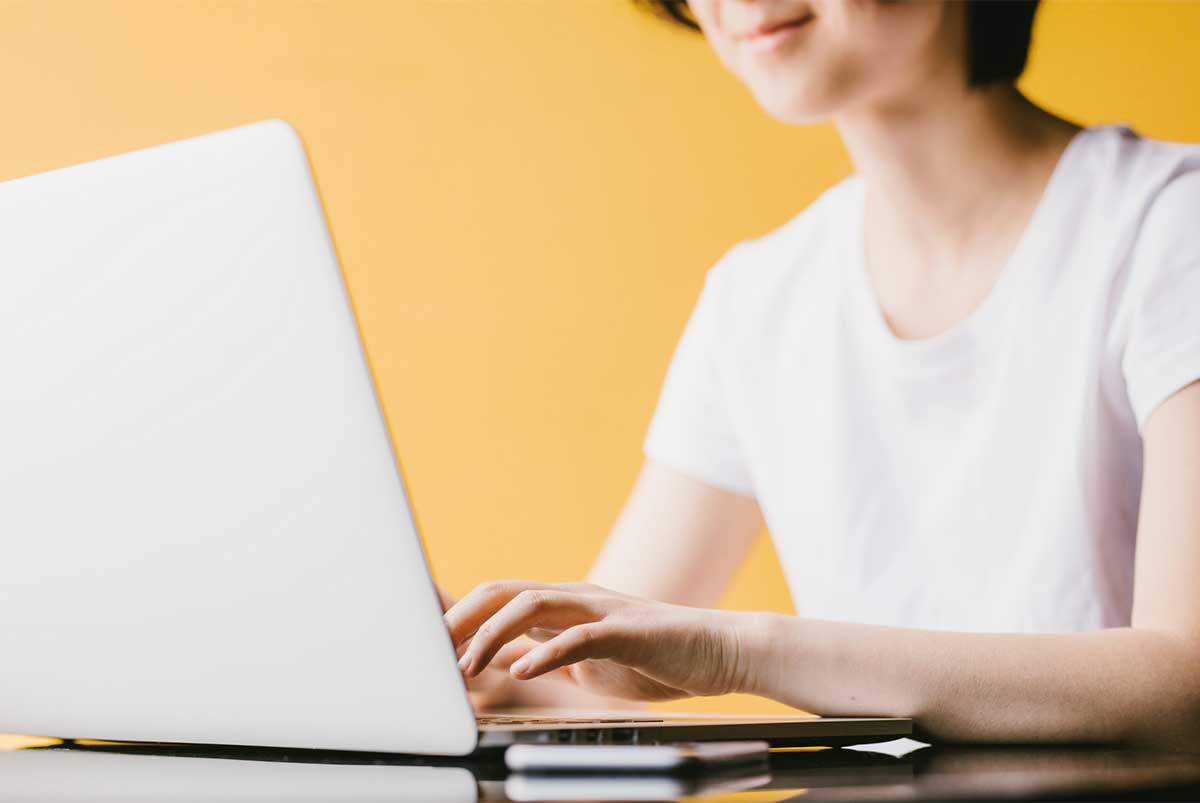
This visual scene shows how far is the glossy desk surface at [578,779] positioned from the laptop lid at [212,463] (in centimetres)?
2

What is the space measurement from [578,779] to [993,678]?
0.94ft

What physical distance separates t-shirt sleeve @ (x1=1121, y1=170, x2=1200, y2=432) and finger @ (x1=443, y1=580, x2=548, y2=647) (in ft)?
1.80

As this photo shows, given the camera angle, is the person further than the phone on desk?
Yes

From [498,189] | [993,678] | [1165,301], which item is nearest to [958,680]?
[993,678]

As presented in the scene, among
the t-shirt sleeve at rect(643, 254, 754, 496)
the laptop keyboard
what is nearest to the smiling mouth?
the t-shirt sleeve at rect(643, 254, 754, 496)

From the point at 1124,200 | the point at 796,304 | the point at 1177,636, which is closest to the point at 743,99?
the point at 796,304

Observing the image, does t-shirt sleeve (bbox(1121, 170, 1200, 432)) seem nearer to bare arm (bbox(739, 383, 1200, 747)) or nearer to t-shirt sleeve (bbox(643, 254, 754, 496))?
bare arm (bbox(739, 383, 1200, 747))

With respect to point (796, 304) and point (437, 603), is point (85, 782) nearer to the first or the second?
point (437, 603)

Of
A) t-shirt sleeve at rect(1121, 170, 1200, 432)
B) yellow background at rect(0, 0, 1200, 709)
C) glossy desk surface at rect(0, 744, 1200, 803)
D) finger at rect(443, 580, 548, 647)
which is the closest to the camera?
glossy desk surface at rect(0, 744, 1200, 803)

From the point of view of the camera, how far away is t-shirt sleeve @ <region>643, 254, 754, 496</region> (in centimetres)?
128

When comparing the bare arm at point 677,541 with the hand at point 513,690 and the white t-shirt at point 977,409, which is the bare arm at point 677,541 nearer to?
the white t-shirt at point 977,409

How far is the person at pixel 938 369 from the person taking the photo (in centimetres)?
97

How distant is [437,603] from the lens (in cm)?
46

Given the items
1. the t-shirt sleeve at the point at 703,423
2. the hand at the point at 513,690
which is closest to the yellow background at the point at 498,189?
the t-shirt sleeve at the point at 703,423
